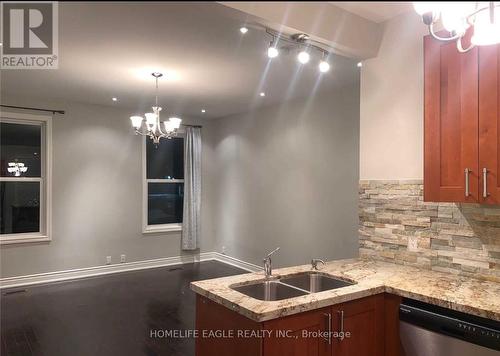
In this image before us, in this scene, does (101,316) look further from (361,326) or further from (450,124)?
(450,124)

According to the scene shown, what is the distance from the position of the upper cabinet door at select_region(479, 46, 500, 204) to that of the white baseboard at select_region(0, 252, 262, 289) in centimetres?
435

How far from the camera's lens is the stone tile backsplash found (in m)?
2.07

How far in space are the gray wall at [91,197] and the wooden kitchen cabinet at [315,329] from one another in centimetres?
413

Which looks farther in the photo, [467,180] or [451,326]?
[467,180]

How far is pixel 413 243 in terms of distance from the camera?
2398 mm

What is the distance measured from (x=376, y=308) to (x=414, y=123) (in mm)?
1268

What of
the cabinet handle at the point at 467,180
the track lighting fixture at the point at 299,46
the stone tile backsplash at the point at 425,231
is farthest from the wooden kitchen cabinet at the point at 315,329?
the track lighting fixture at the point at 299,46

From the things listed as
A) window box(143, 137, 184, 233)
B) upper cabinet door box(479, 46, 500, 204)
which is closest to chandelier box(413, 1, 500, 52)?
upper cabinet door box(479, 46, 500, 204)

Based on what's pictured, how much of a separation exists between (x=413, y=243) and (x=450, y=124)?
0.88 metres

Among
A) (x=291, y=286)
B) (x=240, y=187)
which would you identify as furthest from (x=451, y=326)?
(x=240, y=187)

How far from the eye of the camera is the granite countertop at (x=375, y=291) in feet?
5.24

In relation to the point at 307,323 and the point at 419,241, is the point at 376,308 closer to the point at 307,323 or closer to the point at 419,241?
the point at 307,323

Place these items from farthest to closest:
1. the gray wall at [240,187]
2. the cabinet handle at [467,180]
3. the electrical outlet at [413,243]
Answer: the gray wall at [240,187]
the electrical outlet at [413,243]
the cabinet handle at [467,180]

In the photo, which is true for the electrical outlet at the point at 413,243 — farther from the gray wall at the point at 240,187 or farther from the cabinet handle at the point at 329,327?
the gray wall at the point at 240,187
